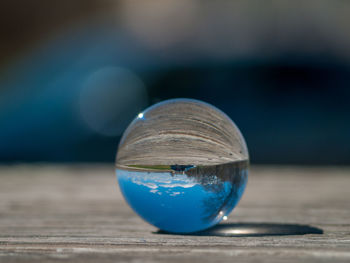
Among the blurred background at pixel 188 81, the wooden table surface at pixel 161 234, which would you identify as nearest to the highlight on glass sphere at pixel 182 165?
the wooden table surface at pixel 161 234

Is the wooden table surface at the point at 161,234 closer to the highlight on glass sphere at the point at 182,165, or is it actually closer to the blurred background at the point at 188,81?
the highlight on glass sphere at the point at 182,165

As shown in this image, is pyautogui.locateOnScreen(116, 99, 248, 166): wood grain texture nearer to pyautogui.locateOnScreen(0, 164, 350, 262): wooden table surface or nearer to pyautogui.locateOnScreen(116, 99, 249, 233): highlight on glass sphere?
pyautogui.locateOnScreen(116, 99, 249, 233): highlight on glass sphere

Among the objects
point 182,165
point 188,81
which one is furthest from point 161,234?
point 188,81

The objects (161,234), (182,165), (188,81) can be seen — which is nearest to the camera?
(182,165)

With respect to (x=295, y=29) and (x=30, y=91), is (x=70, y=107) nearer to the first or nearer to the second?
(x=30, y=91)

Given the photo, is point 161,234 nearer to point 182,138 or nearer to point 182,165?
point 182,165
